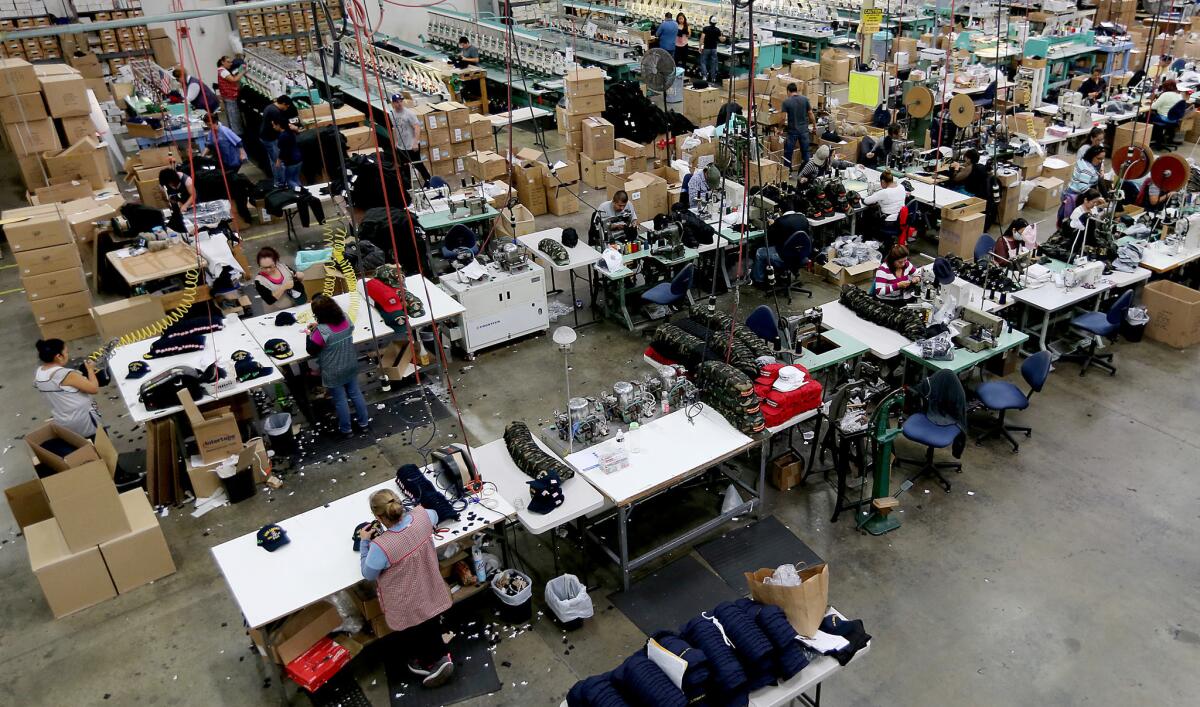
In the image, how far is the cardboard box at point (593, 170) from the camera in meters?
12.3

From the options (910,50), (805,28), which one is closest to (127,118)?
(805,28)

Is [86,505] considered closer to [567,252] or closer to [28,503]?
[28,503]

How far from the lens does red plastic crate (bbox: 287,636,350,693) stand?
4.87 meters

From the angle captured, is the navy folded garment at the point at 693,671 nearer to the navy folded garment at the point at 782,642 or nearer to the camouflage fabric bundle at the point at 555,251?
the navy folded garment at the point at 782,642

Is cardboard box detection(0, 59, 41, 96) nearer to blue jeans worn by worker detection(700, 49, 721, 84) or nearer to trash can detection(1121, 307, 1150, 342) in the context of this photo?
blue jeans worn by worker detection(700, 49, 721, 84)

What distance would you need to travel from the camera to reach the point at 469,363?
8.43 meters

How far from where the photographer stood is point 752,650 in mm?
3945

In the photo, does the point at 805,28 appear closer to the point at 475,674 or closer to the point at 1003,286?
the point at 1003,286

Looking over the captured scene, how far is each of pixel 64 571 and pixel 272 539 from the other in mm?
1660

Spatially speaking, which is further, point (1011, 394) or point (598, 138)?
point (598, 138)

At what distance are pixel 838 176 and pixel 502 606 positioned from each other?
22.4 ft

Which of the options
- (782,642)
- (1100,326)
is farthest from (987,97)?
(782,642)

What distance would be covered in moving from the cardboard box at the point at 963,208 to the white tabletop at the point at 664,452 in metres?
5.10

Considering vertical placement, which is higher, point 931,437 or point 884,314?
point 884,314
